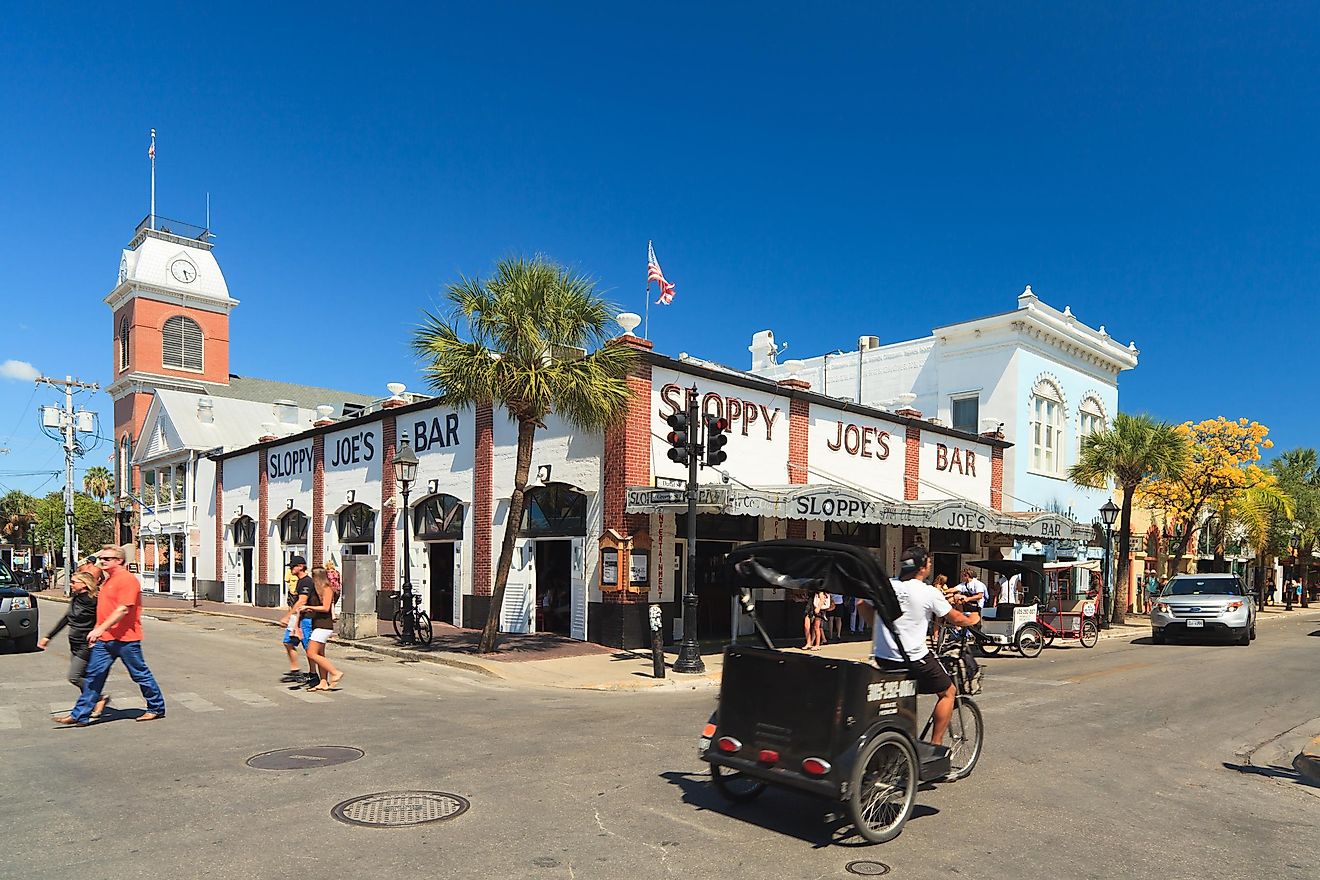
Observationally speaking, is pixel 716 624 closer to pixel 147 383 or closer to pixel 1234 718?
pixel 1234 718

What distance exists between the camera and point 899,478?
24047mm

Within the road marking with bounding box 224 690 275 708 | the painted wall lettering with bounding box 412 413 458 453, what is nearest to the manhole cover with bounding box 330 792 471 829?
the road marking with bounding box 224 690 275 708

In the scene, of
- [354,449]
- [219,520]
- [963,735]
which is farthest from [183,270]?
[963,735]

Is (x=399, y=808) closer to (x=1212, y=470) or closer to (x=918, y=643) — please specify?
(x=918, y=643)

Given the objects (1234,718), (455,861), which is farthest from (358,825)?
(1234,718)

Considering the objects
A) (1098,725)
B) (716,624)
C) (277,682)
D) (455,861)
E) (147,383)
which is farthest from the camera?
(147,383)

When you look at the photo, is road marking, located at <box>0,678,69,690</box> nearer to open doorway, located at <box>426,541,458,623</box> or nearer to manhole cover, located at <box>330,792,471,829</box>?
manhole cover, located at <box>330,792,471,829</box>

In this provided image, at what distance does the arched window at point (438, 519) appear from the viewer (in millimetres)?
22172

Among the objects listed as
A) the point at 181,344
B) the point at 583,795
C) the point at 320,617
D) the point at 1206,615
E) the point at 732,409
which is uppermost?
the point at 181,344

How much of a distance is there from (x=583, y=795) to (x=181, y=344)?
59782 millimetres

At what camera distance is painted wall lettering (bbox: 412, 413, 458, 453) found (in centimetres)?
2223

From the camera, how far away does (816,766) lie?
A: 5668 mm

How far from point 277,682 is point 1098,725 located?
10.9m

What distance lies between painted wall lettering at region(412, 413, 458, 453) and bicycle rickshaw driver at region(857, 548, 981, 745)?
16865mm
